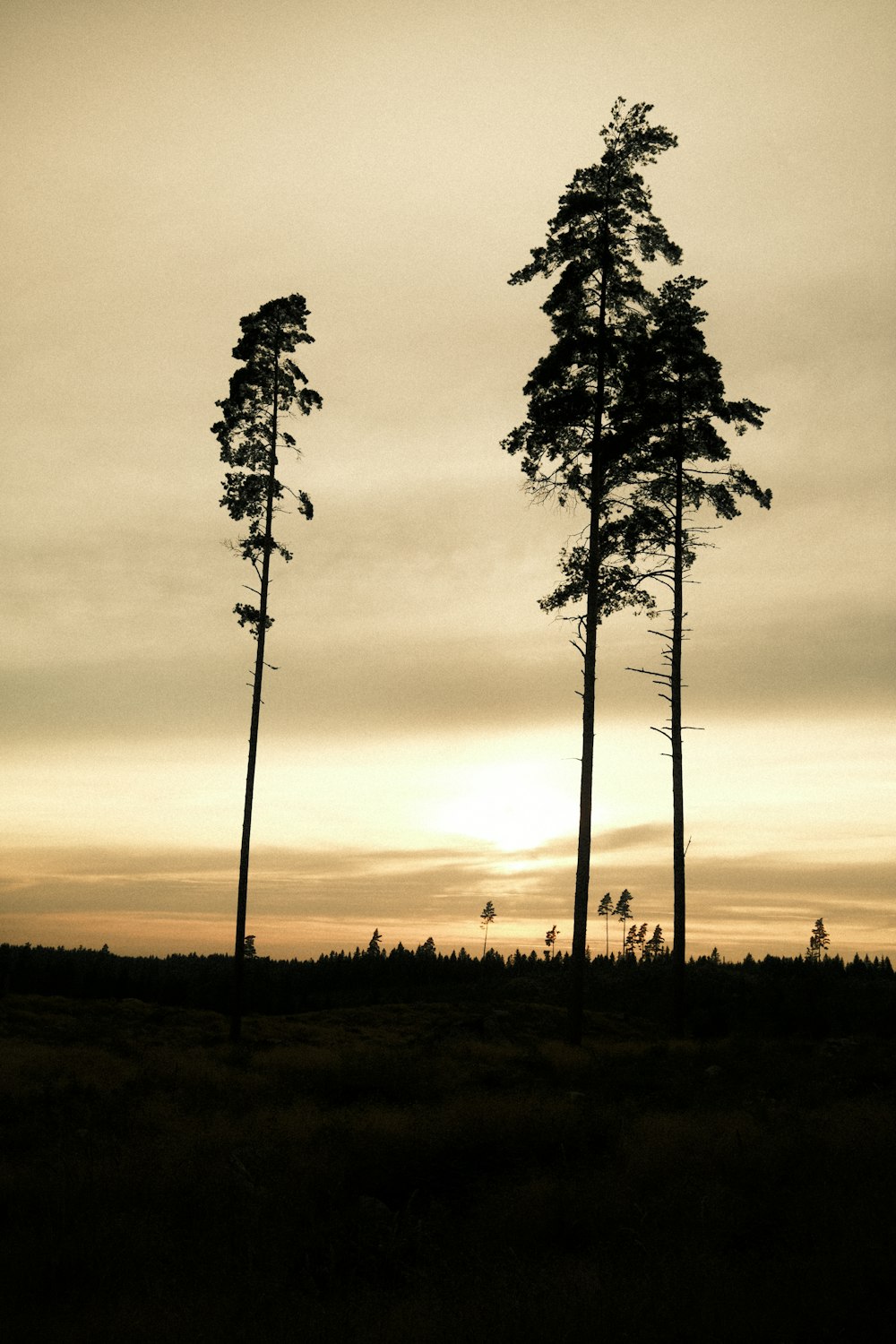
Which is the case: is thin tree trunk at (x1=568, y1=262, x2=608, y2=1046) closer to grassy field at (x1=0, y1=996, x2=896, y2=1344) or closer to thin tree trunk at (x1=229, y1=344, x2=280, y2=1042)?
grassy field at (x1=0, y1=996, x2=896, y2=1344)

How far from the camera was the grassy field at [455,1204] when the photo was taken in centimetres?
716

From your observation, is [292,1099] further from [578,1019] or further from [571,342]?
[571,342]

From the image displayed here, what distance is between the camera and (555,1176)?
10.6m

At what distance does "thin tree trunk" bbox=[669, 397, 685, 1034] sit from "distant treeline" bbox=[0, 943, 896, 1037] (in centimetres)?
374

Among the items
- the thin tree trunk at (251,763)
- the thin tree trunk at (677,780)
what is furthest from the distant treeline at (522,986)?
the thin tree trunk at (251,763)

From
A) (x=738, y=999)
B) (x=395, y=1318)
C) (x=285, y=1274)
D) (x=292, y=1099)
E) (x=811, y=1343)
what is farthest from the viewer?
(x=738, y=999)

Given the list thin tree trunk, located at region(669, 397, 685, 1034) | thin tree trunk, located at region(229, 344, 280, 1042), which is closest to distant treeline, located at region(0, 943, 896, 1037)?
thin tree trunk, located at region(669, 397, 685, 1034)

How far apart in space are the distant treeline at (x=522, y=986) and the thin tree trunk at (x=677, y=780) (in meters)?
3.74

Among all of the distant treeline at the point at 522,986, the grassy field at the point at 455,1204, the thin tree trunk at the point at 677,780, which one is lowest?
the distant treeline at the point at 522,986

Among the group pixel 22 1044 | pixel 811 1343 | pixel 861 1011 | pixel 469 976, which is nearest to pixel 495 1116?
pixel 811 1343

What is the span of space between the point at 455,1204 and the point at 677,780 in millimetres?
16106

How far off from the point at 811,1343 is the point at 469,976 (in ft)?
376

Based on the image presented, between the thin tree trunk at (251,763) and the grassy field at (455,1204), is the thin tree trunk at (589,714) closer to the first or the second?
the grassy field at (455,1204)

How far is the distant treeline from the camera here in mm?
39500
